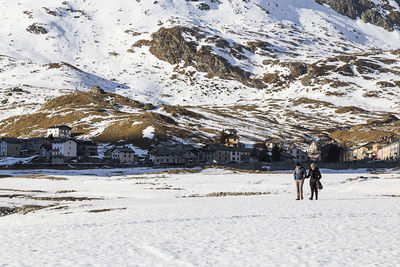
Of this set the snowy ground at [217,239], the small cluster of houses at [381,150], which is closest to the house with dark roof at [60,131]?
the small cluster of houses at [381,150]

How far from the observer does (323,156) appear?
163m

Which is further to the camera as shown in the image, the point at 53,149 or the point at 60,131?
the point at 60,131

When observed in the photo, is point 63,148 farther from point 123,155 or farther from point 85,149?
point 123,155

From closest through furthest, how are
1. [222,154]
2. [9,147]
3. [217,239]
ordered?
[217,239] < [9,147] < [222,154]

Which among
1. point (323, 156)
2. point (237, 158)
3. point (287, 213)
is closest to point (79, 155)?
point (237, 158)

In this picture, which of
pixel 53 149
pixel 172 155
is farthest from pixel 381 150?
pixel 53 149

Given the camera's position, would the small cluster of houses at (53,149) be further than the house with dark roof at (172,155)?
Yes

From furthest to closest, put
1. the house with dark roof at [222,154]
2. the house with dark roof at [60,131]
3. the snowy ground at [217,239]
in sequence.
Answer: the house with dark roof at [60,131] < the house with dark roof at [222,154] < the snowy ground at [217,239]

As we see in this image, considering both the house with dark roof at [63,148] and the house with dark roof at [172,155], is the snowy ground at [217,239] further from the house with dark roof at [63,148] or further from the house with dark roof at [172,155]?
the house with dark roof at [63,148]

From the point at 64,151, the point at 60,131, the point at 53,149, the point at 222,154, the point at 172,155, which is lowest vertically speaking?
the point at 172,155

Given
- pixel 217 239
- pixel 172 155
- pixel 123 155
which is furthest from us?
pixel 123 155

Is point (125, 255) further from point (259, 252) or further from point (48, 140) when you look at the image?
point (48, 140)

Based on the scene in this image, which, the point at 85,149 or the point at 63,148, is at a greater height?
the point at 63,148

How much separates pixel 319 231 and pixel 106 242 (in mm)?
8698
